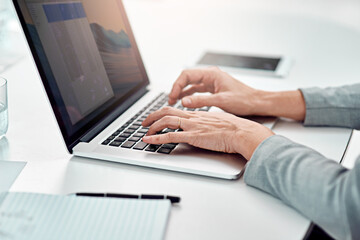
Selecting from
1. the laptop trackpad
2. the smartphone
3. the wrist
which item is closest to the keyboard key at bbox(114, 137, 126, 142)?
the laptop trackpad

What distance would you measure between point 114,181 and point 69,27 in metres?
0.35

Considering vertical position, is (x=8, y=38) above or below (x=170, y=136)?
above

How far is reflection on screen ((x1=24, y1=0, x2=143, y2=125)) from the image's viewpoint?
2.65 ft

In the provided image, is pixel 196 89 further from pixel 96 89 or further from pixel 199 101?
pixel 96 89

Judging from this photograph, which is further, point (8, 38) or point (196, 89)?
point (8, 38)

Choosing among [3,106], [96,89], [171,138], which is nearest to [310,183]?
[171,138]

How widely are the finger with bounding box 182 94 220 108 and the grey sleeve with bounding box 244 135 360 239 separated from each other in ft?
0.82

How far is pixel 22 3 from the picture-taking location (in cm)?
77

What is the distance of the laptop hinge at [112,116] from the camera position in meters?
0.87

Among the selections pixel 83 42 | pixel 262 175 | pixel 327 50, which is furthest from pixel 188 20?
pixel 262 175

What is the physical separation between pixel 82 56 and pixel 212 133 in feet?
1.06

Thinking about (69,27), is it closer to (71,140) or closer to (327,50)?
(71,140)

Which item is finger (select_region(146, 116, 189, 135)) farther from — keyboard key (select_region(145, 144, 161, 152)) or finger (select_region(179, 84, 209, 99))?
finger (select_region(179, 84, 209, 99))

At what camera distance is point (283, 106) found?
990 mm
